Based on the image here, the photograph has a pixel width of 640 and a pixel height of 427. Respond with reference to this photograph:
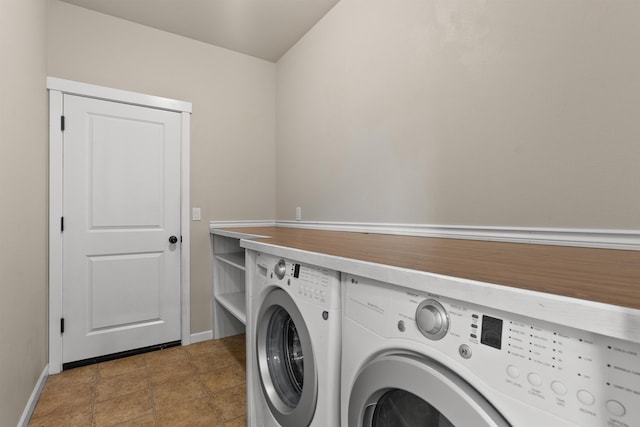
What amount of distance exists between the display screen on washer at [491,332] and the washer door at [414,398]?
0.10 m

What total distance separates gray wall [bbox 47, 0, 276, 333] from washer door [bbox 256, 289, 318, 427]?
5.03 ft

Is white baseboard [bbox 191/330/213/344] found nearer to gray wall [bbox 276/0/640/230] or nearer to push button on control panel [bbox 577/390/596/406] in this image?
gray wall [bbox 276/0/640/230]

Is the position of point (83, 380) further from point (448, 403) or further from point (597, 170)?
point (597, 170)

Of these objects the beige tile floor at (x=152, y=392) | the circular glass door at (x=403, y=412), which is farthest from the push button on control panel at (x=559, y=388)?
the beige tile floor at (x=152, y=392)

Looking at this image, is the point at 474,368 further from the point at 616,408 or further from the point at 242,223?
the point at 242,223

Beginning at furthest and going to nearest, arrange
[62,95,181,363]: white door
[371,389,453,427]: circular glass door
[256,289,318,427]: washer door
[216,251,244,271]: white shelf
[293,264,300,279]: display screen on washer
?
[216,251,244,271]: white shelf, [62,95,181,363]: white door, [256,289,318,427]: washer door, [293,264,300,279]: display screen on washer, [371,389,453,427]: circular glass door

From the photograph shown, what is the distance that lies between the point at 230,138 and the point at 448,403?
2720mm

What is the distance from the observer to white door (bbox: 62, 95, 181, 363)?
2.13 metres

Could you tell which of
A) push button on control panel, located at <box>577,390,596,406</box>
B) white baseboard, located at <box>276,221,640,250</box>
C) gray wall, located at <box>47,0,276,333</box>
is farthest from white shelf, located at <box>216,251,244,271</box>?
push button on control panel, located at <box>577,390,596,406</box>

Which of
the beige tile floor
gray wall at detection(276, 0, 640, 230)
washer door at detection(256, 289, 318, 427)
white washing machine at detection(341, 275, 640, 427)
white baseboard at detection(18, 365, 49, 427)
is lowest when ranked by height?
the beige tile floor

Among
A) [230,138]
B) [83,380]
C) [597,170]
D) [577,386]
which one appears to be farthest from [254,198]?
[577,386]

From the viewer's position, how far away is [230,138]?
9.12 ft

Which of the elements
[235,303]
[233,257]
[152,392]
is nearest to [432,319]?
[152,392]

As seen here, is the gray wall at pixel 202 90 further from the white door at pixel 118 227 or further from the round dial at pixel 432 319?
the round dial at pixel 432 319
